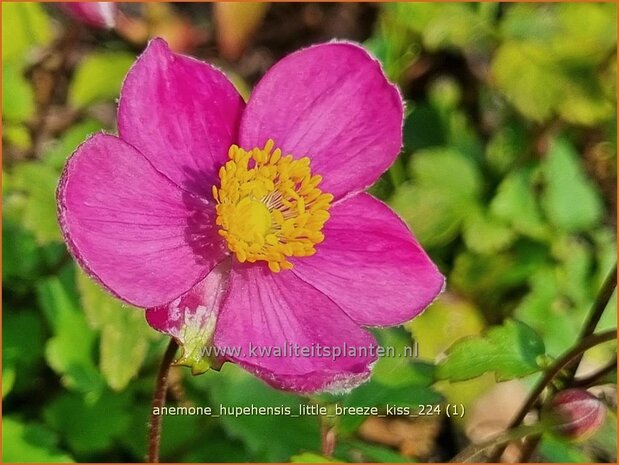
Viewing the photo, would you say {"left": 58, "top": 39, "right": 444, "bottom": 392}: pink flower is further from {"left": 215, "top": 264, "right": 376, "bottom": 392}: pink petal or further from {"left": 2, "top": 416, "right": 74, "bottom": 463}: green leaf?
{"left": 2, "top": 416, "right": 74, "bottom": 463}: green leaf

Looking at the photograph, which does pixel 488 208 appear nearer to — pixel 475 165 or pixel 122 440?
pixel 475 165

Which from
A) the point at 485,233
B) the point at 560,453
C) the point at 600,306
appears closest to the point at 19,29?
the point at 485,233

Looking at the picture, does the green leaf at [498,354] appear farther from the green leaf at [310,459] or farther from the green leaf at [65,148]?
the green leaf at [65,148]

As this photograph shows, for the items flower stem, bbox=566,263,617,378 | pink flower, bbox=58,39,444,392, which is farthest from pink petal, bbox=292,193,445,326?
flower stem, bbox=566,263,617,378

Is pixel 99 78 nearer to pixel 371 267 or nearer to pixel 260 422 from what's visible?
pixel 260 422

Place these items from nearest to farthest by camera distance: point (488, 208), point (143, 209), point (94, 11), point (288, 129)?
point (143, 209)
point (288, 129)
point (94, 11)
point (488, 208)

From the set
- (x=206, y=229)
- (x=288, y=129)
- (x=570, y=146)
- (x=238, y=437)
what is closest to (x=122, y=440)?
(x=238, y=437)
